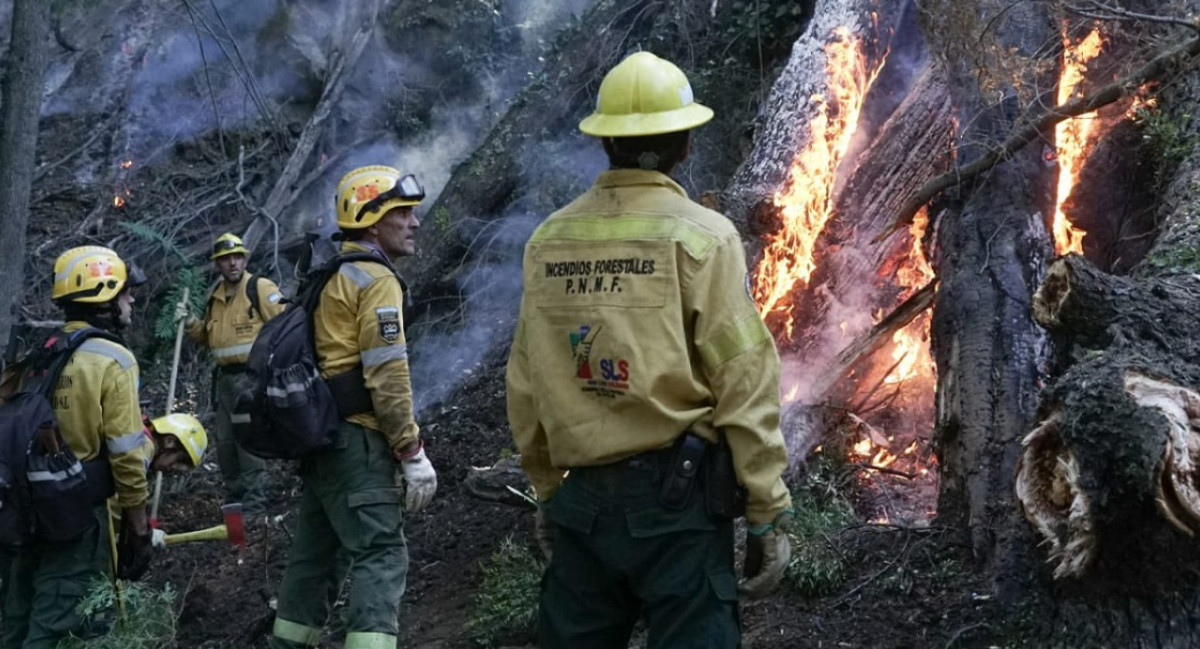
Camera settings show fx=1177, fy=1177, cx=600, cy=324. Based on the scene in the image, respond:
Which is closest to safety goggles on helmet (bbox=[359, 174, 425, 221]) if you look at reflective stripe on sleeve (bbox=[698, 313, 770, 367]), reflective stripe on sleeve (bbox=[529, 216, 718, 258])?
reflective stripe on sleeve (bbox=[529, 216, 718, 258])

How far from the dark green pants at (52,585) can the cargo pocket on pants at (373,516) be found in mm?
1341

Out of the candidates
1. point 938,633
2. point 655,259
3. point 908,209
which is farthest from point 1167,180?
point 655,259

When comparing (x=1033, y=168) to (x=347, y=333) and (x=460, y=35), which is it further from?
(x=460, y=35)

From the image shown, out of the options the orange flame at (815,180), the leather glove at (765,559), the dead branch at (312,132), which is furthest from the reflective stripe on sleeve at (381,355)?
the dead branch at (312,132)

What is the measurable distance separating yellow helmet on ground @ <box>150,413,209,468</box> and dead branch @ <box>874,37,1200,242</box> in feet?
13.4

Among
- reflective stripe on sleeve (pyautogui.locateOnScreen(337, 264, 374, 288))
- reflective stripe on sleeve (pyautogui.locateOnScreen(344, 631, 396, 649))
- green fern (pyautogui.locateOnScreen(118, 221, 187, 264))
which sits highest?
reflective stripe on sleeve (pyautogui.locateOnScreen(337, 264, 374, 288))

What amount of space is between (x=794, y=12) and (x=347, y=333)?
18.8 ft

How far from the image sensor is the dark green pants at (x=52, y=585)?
5.14 metres

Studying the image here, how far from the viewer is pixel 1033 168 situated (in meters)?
6.19

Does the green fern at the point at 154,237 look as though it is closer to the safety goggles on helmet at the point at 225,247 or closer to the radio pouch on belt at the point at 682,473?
the safety goggles on helmet at the point at 225,247

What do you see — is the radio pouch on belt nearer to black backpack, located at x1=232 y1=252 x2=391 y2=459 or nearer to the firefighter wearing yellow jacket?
black backpack, located at x1=232 y1=252 x2=391 y2=459

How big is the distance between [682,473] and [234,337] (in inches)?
237

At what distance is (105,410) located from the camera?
5.21 metres

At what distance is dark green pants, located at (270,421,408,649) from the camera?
473 cm
